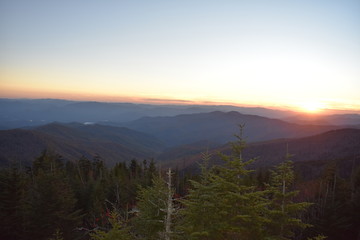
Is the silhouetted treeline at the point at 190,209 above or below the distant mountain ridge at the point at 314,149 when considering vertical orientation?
above

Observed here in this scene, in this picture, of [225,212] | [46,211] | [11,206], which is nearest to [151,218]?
[225,212]

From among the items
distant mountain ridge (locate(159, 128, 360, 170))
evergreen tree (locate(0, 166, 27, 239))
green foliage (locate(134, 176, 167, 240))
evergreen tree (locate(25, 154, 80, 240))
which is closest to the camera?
green foliage (locate(134, 176, 167, 240))

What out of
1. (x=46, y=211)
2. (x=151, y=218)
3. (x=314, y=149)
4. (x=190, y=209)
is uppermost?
(x=190, y=209)

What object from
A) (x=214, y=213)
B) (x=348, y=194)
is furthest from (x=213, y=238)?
(x=348, y=194)

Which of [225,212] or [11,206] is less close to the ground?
[225,212]

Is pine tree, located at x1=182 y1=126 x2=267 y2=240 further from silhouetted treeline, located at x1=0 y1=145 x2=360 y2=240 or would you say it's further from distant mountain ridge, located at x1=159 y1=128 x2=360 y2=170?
distant mountain ridge, located at x1=159 y1=128 x2=360 y2=170

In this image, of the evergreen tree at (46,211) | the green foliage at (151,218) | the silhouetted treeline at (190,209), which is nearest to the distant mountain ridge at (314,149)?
the silhouetted treeline at (190,209)

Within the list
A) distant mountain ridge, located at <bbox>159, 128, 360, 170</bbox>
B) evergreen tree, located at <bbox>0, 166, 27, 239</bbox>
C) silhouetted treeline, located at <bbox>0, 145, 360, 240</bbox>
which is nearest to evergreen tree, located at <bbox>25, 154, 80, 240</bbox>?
silhouetted treeline, located at <bbox>0, 145, 360, 240</bbox>

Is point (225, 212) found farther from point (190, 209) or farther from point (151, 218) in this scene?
point (151, 218)

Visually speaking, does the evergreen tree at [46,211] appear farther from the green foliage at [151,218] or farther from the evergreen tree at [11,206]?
the green foliage at [151,218]

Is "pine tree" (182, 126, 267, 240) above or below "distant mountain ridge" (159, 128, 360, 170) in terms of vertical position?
above

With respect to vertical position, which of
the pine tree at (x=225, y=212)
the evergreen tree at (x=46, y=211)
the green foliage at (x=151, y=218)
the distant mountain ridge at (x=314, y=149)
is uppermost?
the pine tree at (x=225, y=212)

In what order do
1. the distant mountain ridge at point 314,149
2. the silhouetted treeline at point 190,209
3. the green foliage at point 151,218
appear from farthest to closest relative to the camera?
the distant mountain ridge at point 314,149 → the green foliage at point 151,218 → the silhouetted treeline at point 190,209

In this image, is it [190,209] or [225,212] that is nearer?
[225,212]
